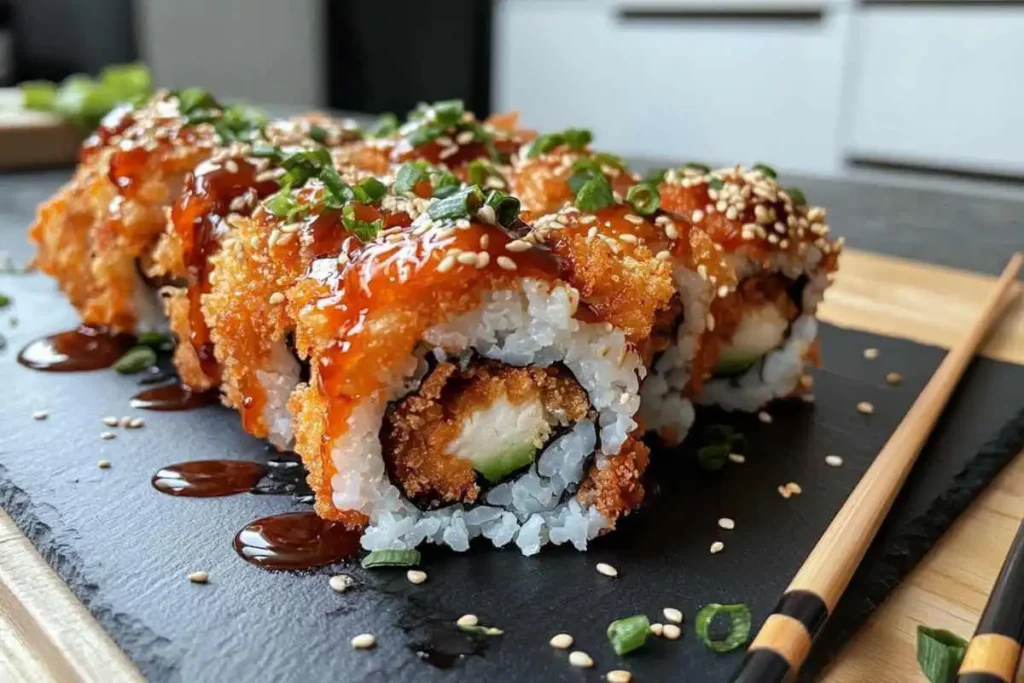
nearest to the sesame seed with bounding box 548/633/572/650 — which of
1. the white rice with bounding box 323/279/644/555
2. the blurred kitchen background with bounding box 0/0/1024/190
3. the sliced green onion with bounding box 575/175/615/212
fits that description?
the white rice with bounding box 323/279/644/555

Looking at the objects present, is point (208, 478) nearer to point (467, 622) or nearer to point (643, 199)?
point (467, 622)

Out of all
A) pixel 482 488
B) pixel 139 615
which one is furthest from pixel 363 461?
pixel 139 615

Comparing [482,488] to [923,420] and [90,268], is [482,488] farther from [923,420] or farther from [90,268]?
[90,268]

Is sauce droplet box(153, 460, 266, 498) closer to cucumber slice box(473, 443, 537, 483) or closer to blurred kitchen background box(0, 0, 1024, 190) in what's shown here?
cucumber slice box(473, 443, 537, 483)

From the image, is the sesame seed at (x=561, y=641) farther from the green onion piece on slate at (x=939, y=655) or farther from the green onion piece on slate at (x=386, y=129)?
the green onion piece on slate at (x=386, y=129)

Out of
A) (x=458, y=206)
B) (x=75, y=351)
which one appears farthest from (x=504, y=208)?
(x=75, y=351)

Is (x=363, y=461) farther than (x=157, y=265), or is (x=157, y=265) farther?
(x=157, y=265)
